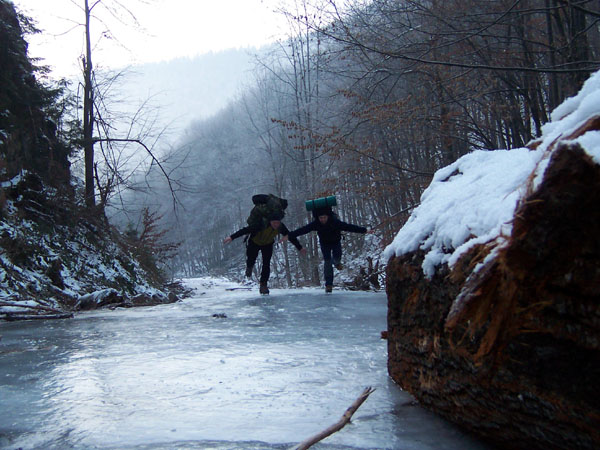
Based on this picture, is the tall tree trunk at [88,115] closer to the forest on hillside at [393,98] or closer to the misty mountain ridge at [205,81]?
the forest on hillside at [393,98]

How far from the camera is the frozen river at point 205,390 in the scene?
1.94 meters

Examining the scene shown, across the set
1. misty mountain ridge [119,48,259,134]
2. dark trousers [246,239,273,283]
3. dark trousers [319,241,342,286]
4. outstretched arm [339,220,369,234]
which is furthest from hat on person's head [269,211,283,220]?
misty mountain ridge [119,48,259,134]

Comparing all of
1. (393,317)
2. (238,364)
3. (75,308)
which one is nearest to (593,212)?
(393,317)

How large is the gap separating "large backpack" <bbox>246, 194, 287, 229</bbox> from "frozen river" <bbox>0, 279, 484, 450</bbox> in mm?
4414

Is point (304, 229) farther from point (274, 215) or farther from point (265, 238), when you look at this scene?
point (265, 238)

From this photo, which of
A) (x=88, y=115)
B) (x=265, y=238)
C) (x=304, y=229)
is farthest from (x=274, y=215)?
(x=88, y=115)

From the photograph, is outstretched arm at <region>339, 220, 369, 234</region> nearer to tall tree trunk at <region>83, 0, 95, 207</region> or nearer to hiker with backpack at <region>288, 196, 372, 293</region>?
hiker with backpack at <region>288, 196, 372, 293</region>

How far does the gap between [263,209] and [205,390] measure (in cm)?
672

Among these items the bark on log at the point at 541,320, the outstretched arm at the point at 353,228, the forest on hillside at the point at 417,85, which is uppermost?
the forest on hillside at the point at 417,85

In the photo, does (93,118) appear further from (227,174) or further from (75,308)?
(227,174)

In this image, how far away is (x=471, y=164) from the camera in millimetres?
2455

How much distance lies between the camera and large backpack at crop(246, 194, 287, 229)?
9133mm

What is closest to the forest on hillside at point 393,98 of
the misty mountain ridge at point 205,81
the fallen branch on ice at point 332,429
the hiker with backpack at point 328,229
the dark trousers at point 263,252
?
the hiker with backpack at point 328,229

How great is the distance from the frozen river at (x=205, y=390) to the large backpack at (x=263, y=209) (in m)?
4.41
